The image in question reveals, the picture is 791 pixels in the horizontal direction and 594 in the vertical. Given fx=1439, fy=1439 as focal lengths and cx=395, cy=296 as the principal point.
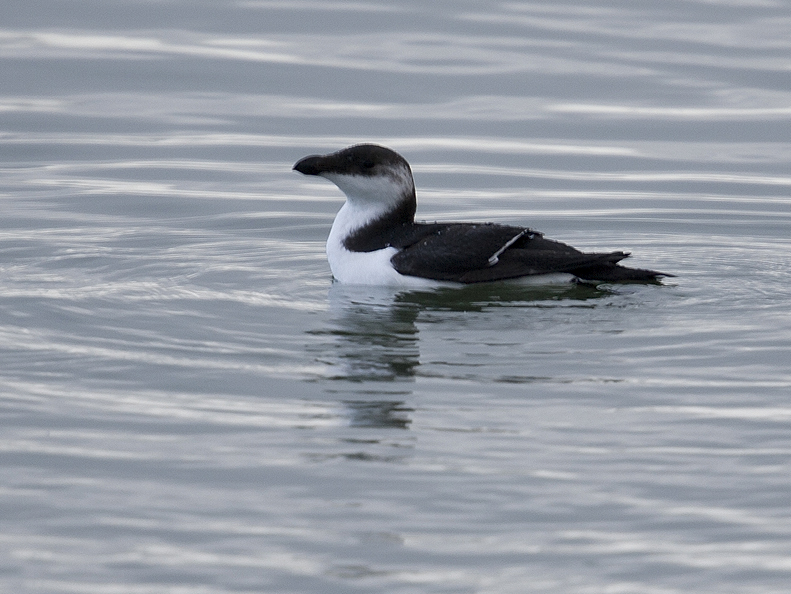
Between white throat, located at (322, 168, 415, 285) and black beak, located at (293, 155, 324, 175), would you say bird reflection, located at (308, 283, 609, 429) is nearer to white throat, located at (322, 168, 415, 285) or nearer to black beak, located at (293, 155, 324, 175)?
white throat, located at (322, 168, 415, 285)

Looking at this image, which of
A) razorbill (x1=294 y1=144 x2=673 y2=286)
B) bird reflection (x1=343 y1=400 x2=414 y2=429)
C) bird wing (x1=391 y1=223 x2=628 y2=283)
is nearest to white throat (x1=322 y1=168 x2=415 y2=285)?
razorbill (x1=294 y1=144 x2=673 y2=286)

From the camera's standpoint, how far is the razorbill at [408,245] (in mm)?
7906

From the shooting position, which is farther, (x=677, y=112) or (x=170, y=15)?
(x=170, y=15)

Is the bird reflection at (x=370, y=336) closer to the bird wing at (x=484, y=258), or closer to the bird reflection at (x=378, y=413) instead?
the bird wing at (x=484, y=258)

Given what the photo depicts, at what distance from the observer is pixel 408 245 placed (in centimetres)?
814

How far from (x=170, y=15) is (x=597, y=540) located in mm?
13202

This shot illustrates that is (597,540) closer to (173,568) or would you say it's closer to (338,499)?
(338,499)

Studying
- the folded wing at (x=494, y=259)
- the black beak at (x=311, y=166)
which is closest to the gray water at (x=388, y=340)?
the folded wing at (x=494, y=259)

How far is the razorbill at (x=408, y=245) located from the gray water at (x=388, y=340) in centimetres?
16

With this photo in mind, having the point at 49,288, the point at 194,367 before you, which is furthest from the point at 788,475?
the point at 49,288

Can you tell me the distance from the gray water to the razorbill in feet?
0.52

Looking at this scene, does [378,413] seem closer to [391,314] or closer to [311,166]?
[391,314]

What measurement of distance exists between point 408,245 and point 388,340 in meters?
1.19

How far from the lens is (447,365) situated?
6598mm
